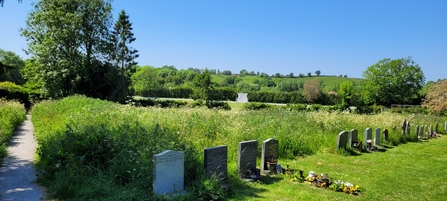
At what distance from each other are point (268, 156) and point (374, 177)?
289cm

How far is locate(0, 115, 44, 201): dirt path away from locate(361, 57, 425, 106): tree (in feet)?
173

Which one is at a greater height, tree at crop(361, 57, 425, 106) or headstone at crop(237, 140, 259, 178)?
Result: tree at crop(361, 57, 425, 106)

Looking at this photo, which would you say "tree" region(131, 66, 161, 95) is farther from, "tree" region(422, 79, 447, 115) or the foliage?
"tree" region(422, 79, 447, 115)

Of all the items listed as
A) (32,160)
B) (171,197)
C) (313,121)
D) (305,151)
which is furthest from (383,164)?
(32,160)

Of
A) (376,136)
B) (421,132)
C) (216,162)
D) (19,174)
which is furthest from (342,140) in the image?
(19,174)

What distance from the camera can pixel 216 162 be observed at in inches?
242

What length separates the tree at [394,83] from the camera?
4947 cm

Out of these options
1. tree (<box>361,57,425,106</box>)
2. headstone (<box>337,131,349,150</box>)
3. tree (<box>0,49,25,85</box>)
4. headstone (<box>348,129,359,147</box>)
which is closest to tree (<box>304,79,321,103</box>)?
tree (<box>361,57,425,106</box>)

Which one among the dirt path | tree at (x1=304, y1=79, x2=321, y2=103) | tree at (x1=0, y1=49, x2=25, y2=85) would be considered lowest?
the dirt path

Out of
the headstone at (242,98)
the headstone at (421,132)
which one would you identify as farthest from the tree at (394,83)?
the headstone at (421,132)

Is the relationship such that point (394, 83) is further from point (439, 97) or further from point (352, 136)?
point (352, 136)

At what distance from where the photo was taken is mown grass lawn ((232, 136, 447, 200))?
617cm

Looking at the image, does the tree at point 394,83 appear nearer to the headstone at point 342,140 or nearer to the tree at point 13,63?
the headstone at point 342,140

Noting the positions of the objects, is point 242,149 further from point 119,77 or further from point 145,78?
point 145,78
